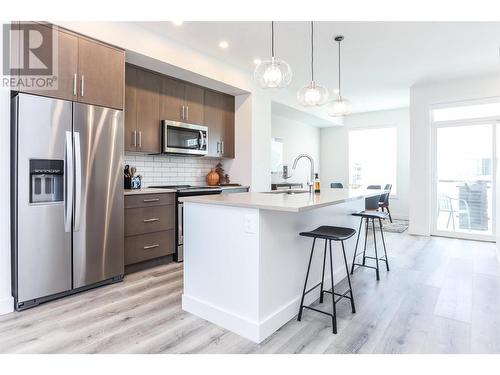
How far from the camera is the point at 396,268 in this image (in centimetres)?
357

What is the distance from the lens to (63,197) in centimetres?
262

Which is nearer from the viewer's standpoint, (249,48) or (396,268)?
(396,268)

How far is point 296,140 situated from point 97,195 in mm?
5581

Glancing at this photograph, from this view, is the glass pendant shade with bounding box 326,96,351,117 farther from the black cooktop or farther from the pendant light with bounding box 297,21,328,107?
the black cooktop

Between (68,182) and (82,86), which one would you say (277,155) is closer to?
(82,86)

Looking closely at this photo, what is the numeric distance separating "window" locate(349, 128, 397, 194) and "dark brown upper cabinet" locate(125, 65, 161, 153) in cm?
587

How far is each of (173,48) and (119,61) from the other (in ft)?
2.64

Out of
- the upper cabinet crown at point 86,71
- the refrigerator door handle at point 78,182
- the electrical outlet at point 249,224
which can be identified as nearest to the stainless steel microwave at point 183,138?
the upper cabinet crown at point 86,71

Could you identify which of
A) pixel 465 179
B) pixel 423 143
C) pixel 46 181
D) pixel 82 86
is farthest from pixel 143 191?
pixel 465 179

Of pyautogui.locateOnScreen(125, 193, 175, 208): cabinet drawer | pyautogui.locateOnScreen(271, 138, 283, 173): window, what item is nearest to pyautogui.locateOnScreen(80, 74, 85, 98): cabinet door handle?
pyautogui.locateOnScreen(125, 193, 175, 208): cabinet drawer

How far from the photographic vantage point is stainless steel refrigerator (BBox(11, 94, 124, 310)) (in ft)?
7.89
